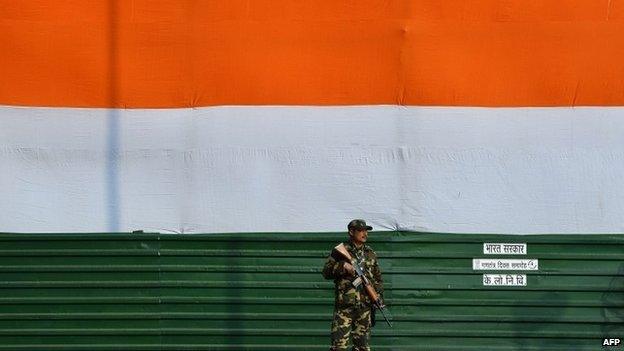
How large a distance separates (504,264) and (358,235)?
5.65 ft

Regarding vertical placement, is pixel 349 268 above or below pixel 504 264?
below

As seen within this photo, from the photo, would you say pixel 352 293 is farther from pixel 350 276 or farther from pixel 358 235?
pixel 358 235

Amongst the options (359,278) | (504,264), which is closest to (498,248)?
(504,264)

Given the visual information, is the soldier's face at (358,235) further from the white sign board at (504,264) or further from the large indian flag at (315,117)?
the white sign board at (504,264)

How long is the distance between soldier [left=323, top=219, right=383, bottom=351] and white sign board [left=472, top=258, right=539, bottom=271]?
3.89 ft

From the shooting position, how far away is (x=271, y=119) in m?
11.5

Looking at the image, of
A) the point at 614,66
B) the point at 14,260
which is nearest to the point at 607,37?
the point at 614,66

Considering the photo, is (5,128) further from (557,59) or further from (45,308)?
(557,59)

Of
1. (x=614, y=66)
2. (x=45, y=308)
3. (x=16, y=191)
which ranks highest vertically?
(x=614, y=66)

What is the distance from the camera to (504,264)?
11.4m

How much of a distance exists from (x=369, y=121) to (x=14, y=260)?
3.50 meters

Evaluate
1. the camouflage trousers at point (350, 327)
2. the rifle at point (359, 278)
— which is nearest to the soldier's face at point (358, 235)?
the rifle at point (359, 278)

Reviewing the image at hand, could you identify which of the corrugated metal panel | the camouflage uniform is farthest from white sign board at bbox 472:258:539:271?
the camouflage uniform

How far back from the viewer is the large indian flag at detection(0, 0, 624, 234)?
11422 mm
